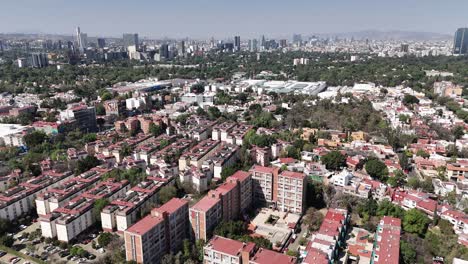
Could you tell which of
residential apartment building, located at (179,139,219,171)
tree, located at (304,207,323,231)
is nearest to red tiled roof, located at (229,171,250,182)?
tree, located at (304,207,323,231)

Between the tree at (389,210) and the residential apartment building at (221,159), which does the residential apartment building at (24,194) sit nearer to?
the residential apartment building at (221,159)

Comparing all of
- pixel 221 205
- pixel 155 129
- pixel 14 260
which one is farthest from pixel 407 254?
pixel 155 129

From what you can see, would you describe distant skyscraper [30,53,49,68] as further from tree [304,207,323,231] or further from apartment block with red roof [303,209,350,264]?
apartment block with red roof [303,209,350,264]

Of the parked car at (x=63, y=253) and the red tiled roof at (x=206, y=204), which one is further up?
the red tiled roof at (x=206, y=204)

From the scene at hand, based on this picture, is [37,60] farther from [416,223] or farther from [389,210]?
[416,223]

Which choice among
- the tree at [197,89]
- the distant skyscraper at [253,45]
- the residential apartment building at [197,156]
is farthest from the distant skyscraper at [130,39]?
the residential apartment building at [197,156]
